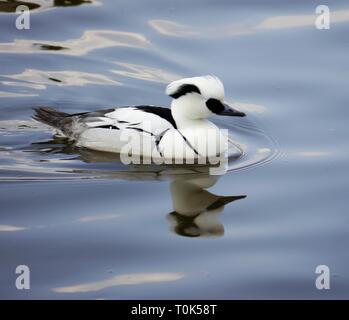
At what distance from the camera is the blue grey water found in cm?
789

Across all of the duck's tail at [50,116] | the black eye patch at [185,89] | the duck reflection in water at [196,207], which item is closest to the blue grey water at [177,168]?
the duck reflection in water at [196,207]

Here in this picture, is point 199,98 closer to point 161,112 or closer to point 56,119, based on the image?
point 161,112

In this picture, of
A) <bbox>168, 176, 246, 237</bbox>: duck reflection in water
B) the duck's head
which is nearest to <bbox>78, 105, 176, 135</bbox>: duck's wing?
the duck's head

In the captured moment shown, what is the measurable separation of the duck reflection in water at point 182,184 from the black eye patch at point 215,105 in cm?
60

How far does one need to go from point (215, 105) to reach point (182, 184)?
3.20 ft

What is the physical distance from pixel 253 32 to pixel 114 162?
3.93 meters

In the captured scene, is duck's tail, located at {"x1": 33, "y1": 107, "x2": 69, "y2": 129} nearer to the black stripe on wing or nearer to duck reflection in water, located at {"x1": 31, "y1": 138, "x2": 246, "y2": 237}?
duck reflection in water, located at {"x1": 31, "y1": 138, "x2": 246, "y2": 237}

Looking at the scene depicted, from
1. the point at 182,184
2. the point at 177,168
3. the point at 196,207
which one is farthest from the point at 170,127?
the point at 196,207

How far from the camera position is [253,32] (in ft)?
43.7

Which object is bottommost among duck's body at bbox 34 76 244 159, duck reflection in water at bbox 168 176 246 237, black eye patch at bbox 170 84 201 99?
duck reflection in water at bbox 168 176 246 237

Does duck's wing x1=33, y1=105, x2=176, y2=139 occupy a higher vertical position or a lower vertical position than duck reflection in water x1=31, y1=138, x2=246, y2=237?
higher

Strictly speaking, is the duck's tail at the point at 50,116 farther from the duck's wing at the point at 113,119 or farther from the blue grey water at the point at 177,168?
the blue grey water at the point at 177,168

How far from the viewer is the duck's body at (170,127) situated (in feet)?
33.4

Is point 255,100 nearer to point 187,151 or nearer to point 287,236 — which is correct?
point 187,151
